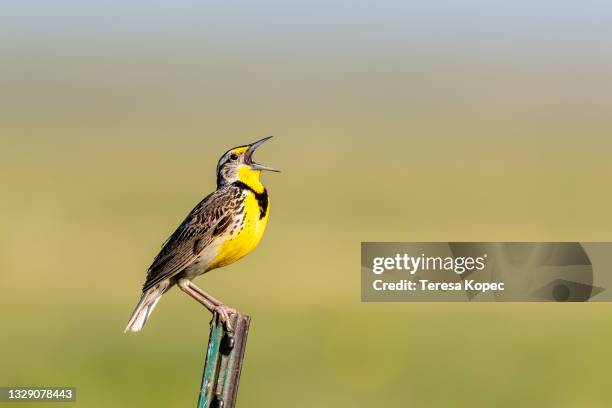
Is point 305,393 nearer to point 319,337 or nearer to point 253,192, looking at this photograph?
point 319,337

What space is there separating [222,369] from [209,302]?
669 mm

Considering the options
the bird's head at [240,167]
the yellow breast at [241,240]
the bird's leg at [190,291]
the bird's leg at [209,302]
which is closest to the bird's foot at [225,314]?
the bird's leg at [209,302]

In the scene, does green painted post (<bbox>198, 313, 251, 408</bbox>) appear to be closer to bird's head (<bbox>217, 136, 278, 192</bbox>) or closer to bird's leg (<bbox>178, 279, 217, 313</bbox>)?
bird's leg (<bbox>178, 279, 217, 313</bbox>)

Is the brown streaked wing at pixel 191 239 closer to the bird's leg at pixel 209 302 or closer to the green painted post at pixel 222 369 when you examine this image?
the bird's leg at pixel 209 302

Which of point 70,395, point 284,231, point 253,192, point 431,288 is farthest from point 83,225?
point 253,192

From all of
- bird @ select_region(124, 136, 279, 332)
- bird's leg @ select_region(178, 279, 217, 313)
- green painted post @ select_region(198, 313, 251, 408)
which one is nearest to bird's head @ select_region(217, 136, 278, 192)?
bird @ select_region(124, 136, 279, 332)

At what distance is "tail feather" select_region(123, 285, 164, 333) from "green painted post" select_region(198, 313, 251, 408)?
78 centimetres

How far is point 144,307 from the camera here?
5.86 meters

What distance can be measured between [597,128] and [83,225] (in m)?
22.3

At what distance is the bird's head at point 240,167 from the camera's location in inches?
237

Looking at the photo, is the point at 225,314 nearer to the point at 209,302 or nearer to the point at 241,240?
the point at 209,302

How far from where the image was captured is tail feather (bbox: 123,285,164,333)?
Result: 5.79 meters

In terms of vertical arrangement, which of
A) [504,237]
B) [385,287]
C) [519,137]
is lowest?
[385,287]

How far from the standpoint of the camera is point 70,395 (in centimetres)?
823
